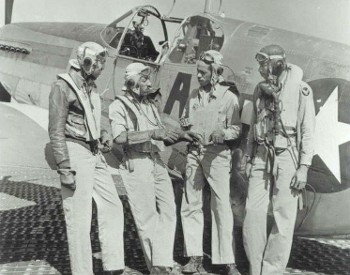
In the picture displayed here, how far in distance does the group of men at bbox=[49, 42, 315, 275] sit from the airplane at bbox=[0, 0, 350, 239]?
0.34 m

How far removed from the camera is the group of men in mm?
3773

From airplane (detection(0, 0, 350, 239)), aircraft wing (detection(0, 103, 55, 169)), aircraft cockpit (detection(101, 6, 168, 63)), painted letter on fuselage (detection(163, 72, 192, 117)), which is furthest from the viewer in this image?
aircraft wing (detection(0, 103, 55, 169))

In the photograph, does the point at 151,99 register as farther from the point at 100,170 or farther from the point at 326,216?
the point at 326,216

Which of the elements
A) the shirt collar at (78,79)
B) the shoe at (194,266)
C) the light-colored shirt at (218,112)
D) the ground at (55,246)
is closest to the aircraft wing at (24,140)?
the ground at (55,246)

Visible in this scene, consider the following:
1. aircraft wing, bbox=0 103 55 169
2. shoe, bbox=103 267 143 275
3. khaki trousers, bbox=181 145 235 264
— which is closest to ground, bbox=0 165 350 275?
shoe, bbox=103 267 143 275

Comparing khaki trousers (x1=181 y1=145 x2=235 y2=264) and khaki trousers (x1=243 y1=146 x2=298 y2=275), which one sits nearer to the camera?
khaki trousers (x1=243 y1=146 x2=298 y2=275)

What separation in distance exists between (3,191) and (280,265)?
5.26m

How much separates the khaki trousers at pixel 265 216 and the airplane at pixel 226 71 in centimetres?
39

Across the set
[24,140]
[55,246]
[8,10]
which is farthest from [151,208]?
[8,10]

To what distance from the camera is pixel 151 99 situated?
14.3 ft

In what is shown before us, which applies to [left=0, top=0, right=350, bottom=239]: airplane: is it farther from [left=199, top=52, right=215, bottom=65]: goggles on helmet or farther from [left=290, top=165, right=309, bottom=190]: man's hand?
[left=199, top=52, right=215, bottom=65]: goggles on helmet

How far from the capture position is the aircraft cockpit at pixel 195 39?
215 inches

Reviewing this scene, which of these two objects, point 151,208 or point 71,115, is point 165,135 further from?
point 71,115

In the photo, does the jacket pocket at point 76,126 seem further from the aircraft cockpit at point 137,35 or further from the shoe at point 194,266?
the aircraft cockpit at point 137,35
